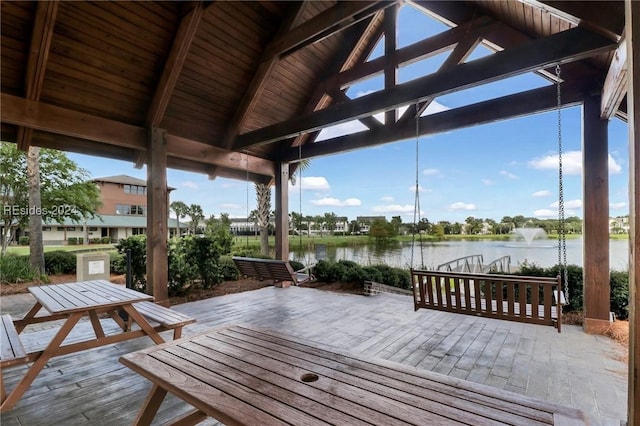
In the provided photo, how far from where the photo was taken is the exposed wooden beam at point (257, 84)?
4910 millimetres

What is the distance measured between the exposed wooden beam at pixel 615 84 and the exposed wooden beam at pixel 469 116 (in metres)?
0.44

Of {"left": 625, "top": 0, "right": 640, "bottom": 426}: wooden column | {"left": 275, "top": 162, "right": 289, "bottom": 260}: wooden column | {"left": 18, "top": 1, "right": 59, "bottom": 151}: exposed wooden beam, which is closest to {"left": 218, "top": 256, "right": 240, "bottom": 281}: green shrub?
{"left": 275, "top": 162, "right": 289, "bottom": 260}: wooden column

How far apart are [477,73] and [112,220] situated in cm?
928

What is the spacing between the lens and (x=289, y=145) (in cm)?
687

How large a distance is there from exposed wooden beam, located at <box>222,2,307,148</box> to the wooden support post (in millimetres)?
1401

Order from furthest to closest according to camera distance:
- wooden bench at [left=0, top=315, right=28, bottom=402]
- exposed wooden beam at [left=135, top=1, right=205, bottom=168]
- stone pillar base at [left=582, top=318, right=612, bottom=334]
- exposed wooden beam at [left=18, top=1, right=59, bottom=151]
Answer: exposed wooden beam at [left=135, top=1, right=205, bottom=168]
stone pillar base at [left=582, top=318, right=612, bottom=334]
exposed wooden beam at [left=18, top=1, right=59, bottom=151]
wooden bench at [left=0, top=315, right=28, bottom=402]

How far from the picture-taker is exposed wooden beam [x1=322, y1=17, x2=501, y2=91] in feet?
13.9

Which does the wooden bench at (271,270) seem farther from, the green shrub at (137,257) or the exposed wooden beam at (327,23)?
the exposed wooden beam at (327,23)

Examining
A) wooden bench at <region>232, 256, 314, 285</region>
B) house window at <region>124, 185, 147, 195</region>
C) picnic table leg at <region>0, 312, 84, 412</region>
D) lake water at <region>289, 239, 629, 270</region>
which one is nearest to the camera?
picnic table leg at <region>0, 312, 84, 412</region>

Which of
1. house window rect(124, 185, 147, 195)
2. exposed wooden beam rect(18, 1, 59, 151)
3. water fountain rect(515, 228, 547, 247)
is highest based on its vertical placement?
exposed wooden beam rect(18, 1, 59, 151)

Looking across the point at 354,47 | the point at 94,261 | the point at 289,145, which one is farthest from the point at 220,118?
the point at 94,261

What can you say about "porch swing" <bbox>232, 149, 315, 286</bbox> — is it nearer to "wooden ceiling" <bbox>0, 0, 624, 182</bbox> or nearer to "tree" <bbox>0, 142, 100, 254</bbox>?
"wooden ceiling" <bbox>0, 0, 624, 182</bbox>

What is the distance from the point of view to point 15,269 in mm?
6750

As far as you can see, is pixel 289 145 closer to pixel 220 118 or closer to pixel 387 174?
pixel 220 118
